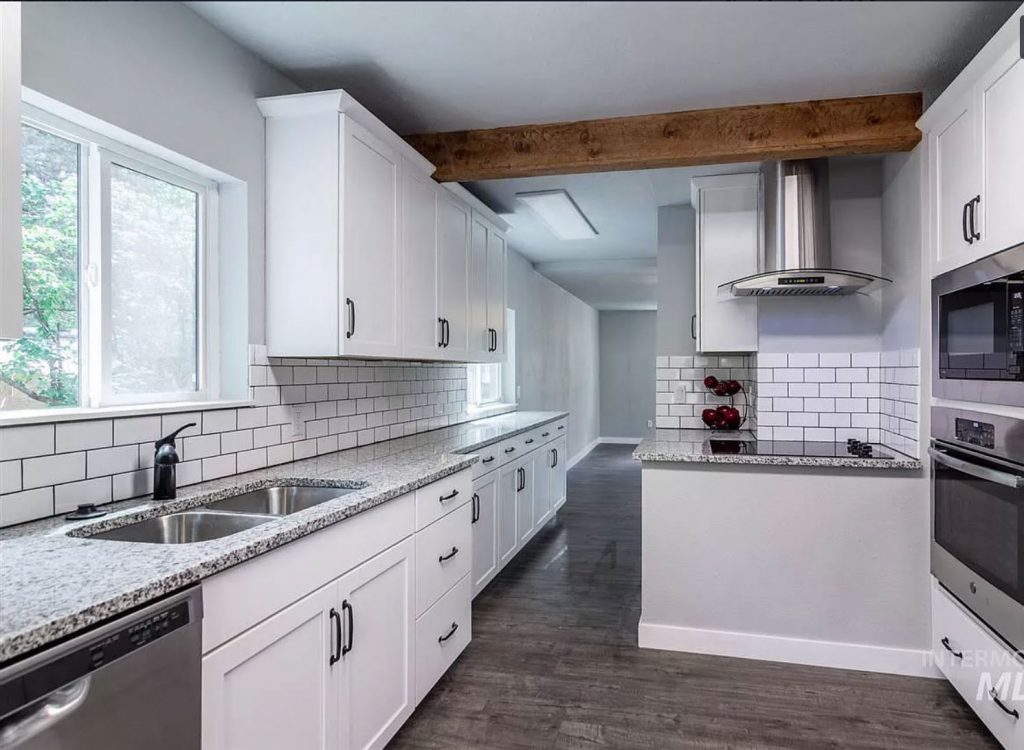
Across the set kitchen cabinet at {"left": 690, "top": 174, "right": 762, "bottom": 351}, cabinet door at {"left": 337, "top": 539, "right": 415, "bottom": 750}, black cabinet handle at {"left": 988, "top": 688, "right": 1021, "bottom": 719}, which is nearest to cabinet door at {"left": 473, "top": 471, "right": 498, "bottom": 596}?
cabinet door at {"left": 337, "top": 539, "right": 415, "bottom": 750}

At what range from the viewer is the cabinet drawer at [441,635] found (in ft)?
6.67

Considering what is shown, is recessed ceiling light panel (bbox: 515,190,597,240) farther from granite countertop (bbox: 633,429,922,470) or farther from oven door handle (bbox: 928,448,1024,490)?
oven door handle (bbox: 928,448,1024,490)

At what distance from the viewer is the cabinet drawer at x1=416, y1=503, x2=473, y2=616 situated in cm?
203

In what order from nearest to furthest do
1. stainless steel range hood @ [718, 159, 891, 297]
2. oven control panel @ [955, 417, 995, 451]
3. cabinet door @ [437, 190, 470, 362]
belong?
oven control panel @ [955, 417, 995, 451] → stainless steel range hood @ [718, 159, 891, 297] → cabinet door @ [437, 190, 470, 362]

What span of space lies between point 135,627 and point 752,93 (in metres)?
1.77

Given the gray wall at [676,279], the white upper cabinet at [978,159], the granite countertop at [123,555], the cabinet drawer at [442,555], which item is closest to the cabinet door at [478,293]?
the gray wall at [676,279]

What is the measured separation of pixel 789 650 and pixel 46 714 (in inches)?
99.2

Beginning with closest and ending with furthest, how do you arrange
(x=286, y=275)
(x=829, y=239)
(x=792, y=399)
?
(x=286, y=275) < (x=829, y=239) < (x=792, y=399)

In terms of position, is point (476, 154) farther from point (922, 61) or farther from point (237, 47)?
point (237, 47)

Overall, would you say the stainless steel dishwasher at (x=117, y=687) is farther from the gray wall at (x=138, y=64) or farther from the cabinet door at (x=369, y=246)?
the cabinet door at (x=369, y=246)

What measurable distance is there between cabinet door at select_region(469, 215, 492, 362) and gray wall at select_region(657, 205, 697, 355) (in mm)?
1071

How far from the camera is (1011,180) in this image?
166cm

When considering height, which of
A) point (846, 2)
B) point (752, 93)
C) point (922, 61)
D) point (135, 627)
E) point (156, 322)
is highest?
point (752, 93)

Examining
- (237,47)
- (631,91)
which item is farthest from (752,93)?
(237,47)
